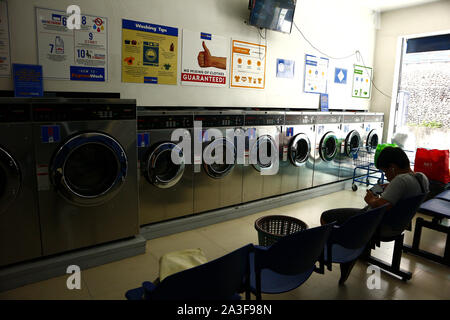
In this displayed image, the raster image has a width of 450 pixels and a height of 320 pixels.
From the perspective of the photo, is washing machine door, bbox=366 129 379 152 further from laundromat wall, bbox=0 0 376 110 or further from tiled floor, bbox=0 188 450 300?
tiled floor, bbox=0 188 450 300

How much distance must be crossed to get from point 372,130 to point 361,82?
962 mm

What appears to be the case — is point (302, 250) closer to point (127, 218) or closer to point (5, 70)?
point (127, 218)

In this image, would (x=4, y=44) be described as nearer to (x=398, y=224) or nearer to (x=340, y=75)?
(x=398, y=224)

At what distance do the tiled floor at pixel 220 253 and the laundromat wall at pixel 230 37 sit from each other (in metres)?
1.56

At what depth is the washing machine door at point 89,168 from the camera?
239cm

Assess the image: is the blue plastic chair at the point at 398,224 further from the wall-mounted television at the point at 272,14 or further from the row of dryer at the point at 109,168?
the wall-mounted television at the point at 272,14

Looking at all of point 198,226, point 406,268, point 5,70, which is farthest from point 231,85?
point 406,268

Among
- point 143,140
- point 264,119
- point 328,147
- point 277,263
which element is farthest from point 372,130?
point 277,263

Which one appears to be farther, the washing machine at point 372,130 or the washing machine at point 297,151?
the washing machine at point 372,130

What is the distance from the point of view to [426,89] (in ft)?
18.6

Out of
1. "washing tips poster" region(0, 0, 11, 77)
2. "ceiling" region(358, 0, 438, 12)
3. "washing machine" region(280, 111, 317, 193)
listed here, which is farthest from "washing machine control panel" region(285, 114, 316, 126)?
"washing tips poster" region(0, 0, 11, 77)

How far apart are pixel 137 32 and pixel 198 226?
7.11 ft

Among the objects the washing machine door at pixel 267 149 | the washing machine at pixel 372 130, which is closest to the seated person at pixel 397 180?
the washing machine door at pixel 267 149

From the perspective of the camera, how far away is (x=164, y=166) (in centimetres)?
323
